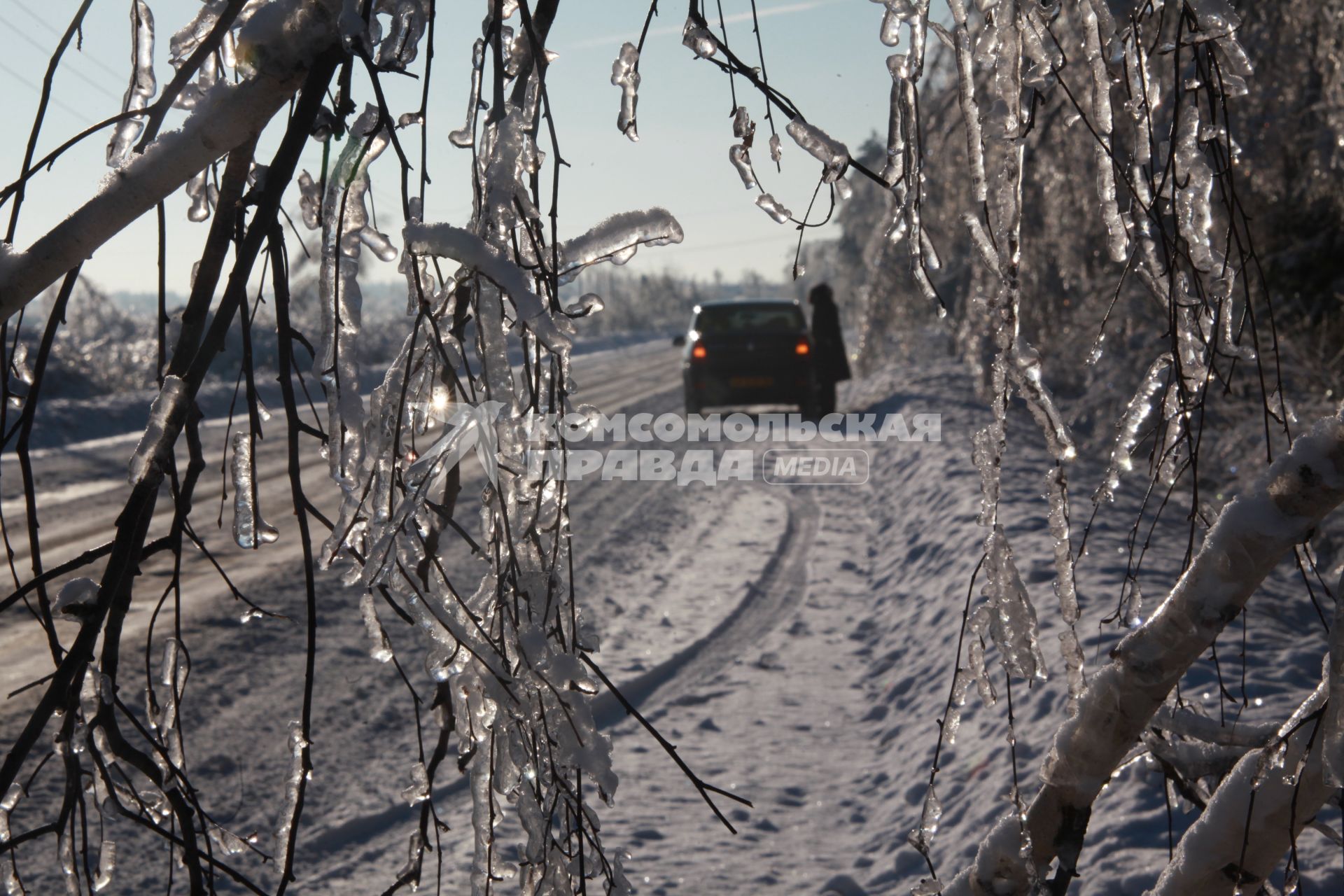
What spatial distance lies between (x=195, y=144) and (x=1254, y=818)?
148 centimetres

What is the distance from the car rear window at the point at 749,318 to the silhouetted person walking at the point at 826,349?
63 cm

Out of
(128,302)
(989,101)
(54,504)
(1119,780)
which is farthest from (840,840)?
(128,302)

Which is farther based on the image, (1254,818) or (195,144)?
(1254,818)

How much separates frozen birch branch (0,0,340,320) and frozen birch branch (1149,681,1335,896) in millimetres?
1371

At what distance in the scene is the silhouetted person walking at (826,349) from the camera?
1455 cm

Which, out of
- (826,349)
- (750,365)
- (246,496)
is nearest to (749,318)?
(750,365)

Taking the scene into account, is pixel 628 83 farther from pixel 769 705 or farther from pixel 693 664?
pixel 693 664

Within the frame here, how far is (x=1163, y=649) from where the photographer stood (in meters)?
1.35

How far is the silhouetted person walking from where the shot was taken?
14555 millimetres

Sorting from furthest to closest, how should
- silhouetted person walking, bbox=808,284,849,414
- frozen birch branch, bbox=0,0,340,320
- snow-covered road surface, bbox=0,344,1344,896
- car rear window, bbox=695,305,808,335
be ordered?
silhouetted person walking, bbox=808,284,849,414 → car rear window, bbox=695,305,808,335 → snow-covered road surface, bbox=0,344,1344,896 → frozen birch branch, bbox=0,0,340,320

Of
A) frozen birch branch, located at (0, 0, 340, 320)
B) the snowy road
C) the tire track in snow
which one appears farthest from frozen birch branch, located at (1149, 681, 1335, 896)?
the snowy road

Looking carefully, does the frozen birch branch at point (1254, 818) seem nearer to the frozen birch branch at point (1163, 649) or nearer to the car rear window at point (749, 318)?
the frozen birch branch at point (1163, 649)

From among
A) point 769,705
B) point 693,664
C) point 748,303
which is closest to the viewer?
point 769,705

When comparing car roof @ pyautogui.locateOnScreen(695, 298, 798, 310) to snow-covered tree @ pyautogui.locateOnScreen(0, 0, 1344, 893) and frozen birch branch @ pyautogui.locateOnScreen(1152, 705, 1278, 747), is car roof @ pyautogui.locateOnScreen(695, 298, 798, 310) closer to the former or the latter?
frozen birch branch @ pyautogui.locateOnScreen(1152, 705, 1278, 747)
